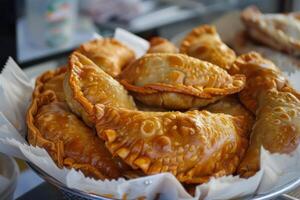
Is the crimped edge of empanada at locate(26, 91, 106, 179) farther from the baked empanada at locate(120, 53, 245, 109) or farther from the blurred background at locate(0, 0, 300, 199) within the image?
the blurred background at locate(0, 0, 300, 199)

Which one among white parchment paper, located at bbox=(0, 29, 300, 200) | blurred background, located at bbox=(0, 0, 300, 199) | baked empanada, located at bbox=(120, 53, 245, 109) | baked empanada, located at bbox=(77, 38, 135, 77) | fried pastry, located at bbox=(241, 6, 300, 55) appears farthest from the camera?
blurred background, located at bbox=(0, 0, 300, 199)

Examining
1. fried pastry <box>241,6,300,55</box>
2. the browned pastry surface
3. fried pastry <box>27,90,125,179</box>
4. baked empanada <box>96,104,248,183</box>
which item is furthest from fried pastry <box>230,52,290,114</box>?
fried pastry <box>241,6,300,55</box>

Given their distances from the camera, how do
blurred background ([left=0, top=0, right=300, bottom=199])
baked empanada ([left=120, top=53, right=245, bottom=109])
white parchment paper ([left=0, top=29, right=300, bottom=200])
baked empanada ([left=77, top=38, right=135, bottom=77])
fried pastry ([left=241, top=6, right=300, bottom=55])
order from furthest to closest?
blurred background ([left=0, top=0, right=300, bottom=199]) → fried pastry ([left=241, top=6, right=300, bottom=55]) → baked empanada ([left=77, top=38, right=135, bottom=77]) → baked empanada ([left=120, top=53, right=245, bottom=109]) → white parchment paper ([left=0, top=29, right=300, bottom=200])

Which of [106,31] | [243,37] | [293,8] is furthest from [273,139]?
[293,8]

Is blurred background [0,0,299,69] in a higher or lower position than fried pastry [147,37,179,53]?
lower

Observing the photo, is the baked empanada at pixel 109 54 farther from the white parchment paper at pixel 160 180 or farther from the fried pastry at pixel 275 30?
the fried pastry at pixel 275 30

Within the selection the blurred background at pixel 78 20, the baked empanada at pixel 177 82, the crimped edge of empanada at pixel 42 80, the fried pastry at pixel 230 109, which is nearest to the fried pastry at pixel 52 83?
the crimped edge of empanada at pixel 42 80

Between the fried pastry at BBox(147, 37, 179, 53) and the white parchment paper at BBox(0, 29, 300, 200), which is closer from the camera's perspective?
the white parchment paper at BBox(0, 29, 300, 200)

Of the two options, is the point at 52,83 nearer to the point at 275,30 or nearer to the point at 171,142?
the point at 171,142
